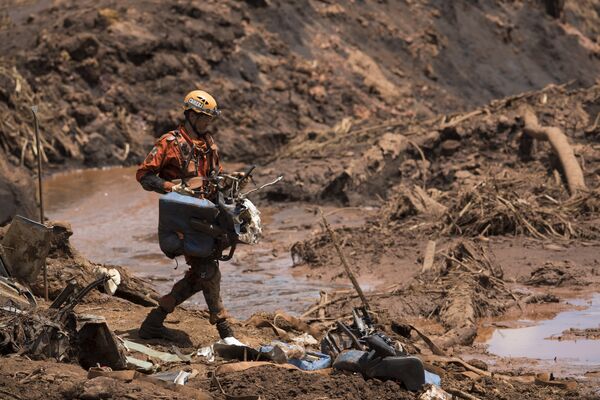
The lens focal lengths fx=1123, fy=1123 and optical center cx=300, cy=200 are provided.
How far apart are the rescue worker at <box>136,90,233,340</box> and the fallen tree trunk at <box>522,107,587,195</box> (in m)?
7.43

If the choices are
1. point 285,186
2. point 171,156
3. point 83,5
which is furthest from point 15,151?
point 171,156

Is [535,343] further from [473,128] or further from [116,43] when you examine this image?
[116,43]

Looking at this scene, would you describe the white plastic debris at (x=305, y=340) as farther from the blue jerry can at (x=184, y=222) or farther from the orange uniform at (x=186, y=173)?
the blue jerry can at (x=184, y=222)

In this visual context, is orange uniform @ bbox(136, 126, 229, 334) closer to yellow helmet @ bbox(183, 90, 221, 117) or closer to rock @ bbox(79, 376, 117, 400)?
yellow helmet @ bbox(183, 90, 221, 117)

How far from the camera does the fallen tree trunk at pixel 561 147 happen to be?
1412 cm

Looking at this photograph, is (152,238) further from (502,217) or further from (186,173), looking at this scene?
(186,173)

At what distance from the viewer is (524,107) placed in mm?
17516

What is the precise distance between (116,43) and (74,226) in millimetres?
9056

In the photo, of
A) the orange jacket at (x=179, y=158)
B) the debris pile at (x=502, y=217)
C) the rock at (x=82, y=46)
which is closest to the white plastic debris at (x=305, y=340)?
the orange jacket at (x=179, y=158)

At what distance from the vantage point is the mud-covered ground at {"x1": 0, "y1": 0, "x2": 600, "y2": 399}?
25.4 ft

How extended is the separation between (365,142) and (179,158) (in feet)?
38.9

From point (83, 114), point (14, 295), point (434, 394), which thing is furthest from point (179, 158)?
point (83, 114)

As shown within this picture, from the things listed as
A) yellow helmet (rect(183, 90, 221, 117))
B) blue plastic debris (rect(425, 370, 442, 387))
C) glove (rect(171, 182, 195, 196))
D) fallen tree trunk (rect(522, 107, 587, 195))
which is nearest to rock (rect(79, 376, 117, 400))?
blue plastic debris (rect(425, 370, 442, 387))

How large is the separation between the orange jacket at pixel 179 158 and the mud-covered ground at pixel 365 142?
3.51 ft
